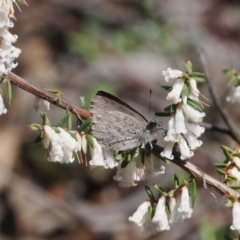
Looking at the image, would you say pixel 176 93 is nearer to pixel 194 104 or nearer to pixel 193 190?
pixel 194 104

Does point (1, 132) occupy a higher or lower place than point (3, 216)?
higher

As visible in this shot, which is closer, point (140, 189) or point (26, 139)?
point (140, 189)

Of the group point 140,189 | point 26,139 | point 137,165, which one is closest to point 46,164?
point 26,139

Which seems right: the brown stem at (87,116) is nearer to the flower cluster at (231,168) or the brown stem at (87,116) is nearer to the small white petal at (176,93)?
the flower cluster at (231,168)

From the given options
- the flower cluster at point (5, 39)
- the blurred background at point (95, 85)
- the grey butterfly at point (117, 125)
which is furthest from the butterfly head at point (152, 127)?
the blurred background at point (95, 85)

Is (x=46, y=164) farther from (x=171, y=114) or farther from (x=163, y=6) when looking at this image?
(x=171, y=114)

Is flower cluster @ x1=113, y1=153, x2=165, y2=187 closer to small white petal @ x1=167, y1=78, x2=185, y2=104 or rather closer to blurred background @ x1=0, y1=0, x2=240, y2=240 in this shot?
small white petal @ x1=167, y1=78, x2=185, y2=104

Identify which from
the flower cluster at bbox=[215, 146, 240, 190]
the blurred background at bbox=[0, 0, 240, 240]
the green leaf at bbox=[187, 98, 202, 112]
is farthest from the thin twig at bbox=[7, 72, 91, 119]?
the blurred background at bbox=[0, 0, 240, 240]
